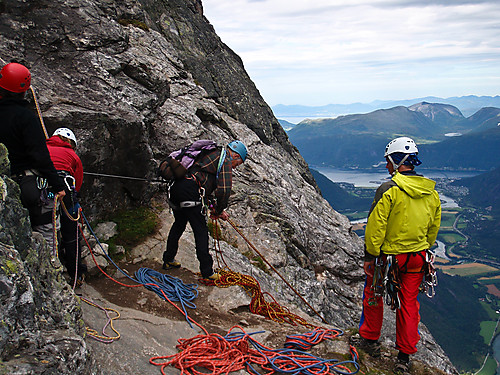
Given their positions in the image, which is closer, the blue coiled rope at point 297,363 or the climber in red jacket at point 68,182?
the blue coiled rope at point 297,363

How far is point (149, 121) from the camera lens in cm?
1173

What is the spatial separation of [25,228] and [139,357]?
2.36 metres

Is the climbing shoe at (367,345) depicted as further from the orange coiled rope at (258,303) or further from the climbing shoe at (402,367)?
the orange coiled rope at (258,303)

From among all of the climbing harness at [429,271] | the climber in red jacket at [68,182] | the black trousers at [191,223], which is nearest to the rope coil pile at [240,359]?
the climbing harness at [429,271]

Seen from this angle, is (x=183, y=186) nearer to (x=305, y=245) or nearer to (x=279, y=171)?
(x=305, y=245)

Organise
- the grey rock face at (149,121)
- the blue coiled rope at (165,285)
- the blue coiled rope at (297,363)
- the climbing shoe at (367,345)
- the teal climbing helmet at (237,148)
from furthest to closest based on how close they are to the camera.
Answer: the grey rock face at (149,121) < the teal climbing helmet at (237,148) < the blue coiled rope at (165,285) < the climbing shoe at (367,345) < the blue coiled rope at (297,363)

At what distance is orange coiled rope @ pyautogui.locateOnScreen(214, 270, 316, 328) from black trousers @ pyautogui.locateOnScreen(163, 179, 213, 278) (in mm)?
535

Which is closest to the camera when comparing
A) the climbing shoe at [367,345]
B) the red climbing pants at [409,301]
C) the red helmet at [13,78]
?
the red helmet at [13,78]

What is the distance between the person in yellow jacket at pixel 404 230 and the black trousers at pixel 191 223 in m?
3.40

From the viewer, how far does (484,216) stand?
173 metres

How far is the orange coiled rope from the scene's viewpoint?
8.06 metres

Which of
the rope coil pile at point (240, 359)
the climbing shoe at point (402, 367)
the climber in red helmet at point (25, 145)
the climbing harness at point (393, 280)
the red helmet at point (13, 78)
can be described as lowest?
the climbing shoe at point (402, 367)

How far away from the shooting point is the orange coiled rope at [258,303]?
8062 mm

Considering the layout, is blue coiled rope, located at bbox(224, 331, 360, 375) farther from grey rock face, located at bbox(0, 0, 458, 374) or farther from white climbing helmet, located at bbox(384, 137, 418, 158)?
white climbing helmet, located at bbox(384, 137, 418, 158)
